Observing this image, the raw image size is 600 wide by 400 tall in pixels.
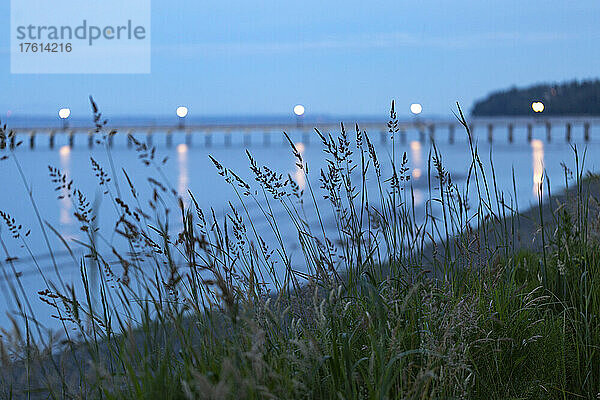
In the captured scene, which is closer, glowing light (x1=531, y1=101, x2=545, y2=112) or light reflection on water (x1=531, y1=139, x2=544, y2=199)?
light reflection on water (x1=531, y1=139, x2=544, y2=199)

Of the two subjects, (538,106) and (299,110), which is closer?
(538,106)

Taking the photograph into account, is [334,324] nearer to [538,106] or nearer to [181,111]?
[538,106]

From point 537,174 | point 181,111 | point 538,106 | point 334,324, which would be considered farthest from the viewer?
point 181,111

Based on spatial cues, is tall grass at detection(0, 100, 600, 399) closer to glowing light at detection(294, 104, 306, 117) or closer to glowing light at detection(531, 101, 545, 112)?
glowing light at detection(531, 101, 545, 112)

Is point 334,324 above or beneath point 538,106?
beneath

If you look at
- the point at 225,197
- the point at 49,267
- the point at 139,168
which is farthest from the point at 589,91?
the point at 49,267

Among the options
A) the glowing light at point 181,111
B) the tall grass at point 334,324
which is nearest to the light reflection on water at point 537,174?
the tall grass at point 334,324

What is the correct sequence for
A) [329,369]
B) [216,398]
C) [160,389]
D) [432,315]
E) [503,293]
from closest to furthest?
[216,398] < [160,389] < [329,369] < [432,315] < [503,293]

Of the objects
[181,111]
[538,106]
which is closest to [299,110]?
[181,111]

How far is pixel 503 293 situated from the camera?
2.57m

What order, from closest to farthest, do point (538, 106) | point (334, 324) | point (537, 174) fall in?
point (334, 324), point (538, 106), point (537, 174)

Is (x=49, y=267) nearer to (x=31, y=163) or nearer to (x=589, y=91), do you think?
(x=31, y=163)

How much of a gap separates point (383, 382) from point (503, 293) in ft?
3.67

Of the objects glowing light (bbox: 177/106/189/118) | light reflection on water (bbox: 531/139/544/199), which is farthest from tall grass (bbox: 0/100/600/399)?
glowing light (bbox: 177/106/189/118)
